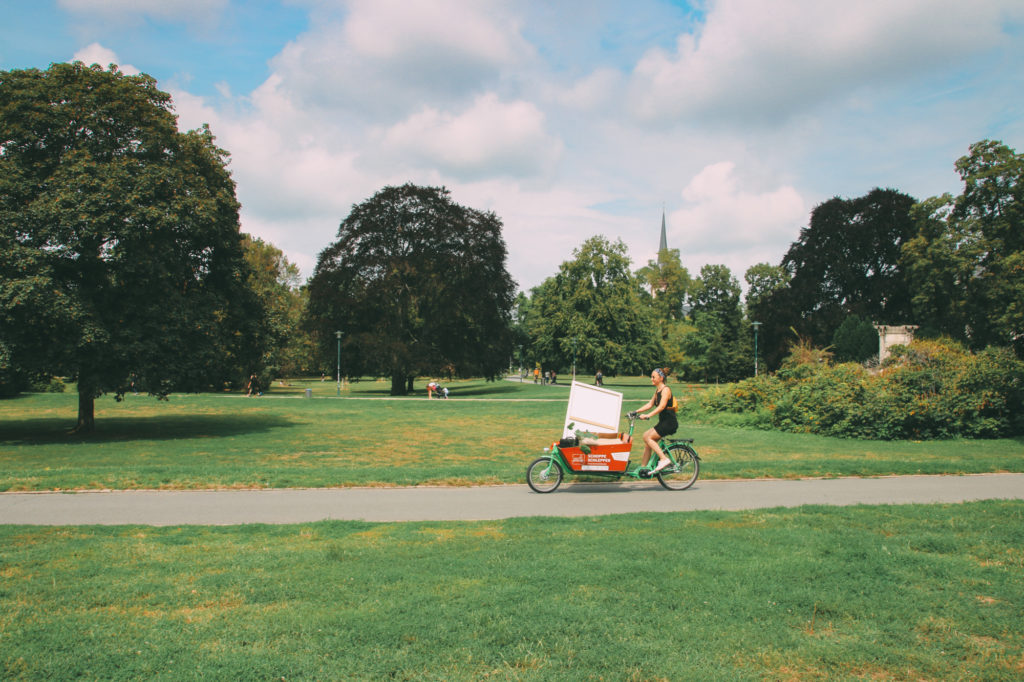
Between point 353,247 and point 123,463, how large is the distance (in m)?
36.2

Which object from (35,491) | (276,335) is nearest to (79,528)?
(35,491)

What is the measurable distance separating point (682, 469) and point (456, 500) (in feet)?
12.6

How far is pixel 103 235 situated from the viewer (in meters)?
17.9

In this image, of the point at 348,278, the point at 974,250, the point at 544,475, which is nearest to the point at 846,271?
the point at 974,250

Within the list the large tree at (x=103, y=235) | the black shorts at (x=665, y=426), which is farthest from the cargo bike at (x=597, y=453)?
the large tree at (x=103, y=235)

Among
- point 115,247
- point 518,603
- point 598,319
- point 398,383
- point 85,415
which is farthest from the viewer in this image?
point 598,319

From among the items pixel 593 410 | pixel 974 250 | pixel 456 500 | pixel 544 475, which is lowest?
pixel 456 500

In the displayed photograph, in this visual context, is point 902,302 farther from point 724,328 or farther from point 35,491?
point 35,491

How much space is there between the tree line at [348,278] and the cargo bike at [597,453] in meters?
14.1

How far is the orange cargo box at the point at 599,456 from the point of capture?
1024cm

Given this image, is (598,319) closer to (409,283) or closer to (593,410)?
(409,283)

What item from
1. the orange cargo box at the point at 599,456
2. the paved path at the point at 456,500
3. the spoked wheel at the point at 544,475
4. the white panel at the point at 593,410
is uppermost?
the white panel at the point at 593,410

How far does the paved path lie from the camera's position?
828 centimetres

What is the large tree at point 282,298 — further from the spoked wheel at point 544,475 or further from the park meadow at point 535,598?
the park meadow at point 535,598
